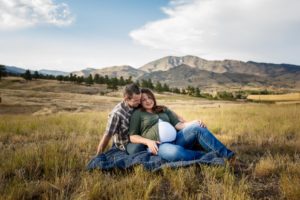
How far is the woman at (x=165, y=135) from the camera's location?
5160 millimetres

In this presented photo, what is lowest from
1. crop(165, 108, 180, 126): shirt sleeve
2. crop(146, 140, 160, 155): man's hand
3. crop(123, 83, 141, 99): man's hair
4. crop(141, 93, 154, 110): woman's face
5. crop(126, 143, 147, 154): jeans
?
crop(126, 143, 147, 154): jeans

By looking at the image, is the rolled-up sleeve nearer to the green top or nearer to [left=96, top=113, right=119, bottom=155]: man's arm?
the green top

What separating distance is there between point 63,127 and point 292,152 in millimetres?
7773

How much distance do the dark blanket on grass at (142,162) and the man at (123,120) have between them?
0.91 ft

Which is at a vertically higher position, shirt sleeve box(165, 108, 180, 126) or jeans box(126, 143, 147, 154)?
shirt sleeve box(165, 108, 180, 126)

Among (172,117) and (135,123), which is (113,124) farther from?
(172,117)

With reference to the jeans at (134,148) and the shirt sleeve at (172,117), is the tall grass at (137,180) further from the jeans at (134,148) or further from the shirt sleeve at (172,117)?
the shirt sleeve at (172,117)

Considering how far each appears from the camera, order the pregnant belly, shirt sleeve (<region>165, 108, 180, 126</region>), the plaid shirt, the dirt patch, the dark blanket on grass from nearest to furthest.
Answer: the dark blanket on grass, the pregnant belly, the plaid shirt, shirt sleeve (<region>165, 108, 180, 126</region>), the dirt patch

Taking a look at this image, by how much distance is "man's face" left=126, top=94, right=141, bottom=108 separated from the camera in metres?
5.52

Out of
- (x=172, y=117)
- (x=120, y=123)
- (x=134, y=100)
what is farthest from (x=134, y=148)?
(x=172, y=117)

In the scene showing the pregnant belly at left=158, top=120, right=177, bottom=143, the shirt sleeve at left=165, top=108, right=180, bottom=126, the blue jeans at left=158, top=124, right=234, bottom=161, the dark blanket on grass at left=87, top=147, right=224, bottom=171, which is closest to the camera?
the dark blanket on grass at left=87, top=147, right=224, bottom=171

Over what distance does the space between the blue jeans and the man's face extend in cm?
91

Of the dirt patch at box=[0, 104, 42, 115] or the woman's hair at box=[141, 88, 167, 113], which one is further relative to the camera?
the dirt patch at box=[0, 104, 42, 115]

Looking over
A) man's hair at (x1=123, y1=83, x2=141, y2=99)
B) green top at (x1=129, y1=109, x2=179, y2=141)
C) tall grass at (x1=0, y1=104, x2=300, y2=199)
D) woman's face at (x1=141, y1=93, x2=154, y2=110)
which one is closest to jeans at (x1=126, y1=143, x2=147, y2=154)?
green top at (x1=129, y1=109, x2=179, y2=141)
